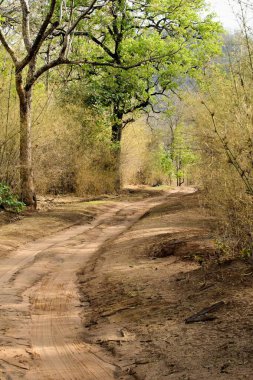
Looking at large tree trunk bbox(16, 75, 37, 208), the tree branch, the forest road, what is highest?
the tree branch

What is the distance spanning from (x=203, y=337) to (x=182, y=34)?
2688 centimetres

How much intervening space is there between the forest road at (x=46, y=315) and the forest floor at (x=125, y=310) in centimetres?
1

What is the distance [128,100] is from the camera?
107 ft

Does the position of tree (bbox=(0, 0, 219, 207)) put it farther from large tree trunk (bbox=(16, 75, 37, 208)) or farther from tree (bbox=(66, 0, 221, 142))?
large tree trunk (bbox=(16, 75, 37, 208))

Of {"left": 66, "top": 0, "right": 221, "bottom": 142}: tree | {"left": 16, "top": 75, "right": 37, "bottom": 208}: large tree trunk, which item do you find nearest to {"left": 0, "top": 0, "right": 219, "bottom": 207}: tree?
{"left": 66, "top": 0, "right": 221, "bottom": 142}: tree

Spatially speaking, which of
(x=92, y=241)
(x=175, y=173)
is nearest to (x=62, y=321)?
(x=92, y=241)

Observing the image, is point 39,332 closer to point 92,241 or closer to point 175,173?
point 92,241

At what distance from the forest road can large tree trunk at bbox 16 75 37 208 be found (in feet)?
19.8

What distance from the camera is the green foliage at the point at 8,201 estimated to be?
19.0 metres

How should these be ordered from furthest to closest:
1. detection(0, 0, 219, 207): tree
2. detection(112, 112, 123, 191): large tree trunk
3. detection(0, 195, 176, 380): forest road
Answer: detection(112, 112, 123, 191): large tree trunk < detection(0, 0, 219, 207): tree < detection(0, 195, 176, 380): forest road

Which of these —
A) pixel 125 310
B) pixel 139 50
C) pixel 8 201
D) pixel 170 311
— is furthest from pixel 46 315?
pixel 139 50

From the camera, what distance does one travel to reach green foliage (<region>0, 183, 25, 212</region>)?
1900 centimetres

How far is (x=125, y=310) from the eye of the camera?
7789mm

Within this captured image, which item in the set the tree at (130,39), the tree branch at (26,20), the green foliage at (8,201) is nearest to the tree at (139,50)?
the tree at (130,39)
